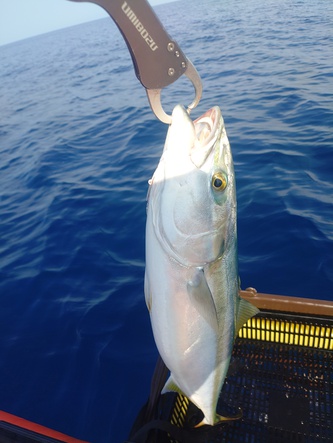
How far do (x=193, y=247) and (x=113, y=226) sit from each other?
482 centimetres

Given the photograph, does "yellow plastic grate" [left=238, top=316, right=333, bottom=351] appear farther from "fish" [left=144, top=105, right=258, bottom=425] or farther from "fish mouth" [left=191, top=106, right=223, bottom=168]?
"fish mouth" [left=191, top=106, right=223, bottom=168]

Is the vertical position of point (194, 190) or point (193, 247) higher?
point (194, 190)

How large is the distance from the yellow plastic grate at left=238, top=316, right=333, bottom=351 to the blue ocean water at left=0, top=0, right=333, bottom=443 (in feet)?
4.25

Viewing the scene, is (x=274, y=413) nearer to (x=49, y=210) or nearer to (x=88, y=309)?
(x=88, y=309)

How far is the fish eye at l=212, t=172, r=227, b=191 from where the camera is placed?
205 centimetres

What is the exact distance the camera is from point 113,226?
679 cm

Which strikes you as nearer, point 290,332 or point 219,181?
point 219,181

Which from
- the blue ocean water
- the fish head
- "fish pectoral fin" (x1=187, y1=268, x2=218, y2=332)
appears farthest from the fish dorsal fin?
the blue ocean water

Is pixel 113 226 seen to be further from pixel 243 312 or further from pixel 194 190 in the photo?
pixel 194 190

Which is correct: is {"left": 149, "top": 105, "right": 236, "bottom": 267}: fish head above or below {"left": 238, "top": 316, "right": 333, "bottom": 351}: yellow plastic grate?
above

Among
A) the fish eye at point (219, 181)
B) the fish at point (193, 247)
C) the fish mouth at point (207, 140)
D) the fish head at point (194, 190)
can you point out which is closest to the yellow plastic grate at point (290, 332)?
the fish at point (193, 247)

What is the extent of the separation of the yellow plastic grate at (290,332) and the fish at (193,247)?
1.22 meters

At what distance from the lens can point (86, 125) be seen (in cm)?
1323

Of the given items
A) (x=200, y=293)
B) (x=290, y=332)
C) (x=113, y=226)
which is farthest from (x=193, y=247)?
(x=113, y=226)
